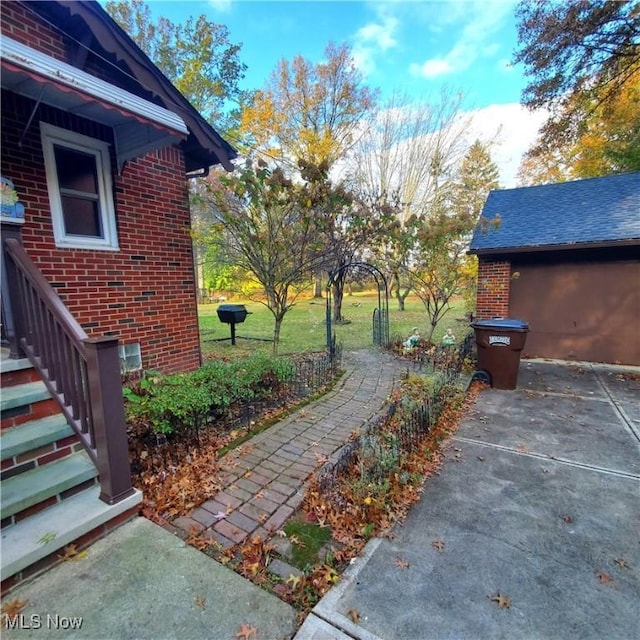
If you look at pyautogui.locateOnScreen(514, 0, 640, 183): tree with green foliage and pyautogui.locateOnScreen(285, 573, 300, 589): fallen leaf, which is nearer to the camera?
pyautogui.locateOnScreen(285, 573, 300, 589): fallen leaf

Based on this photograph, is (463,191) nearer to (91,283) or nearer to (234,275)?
(234,275)

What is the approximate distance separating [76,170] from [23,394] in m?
2.79

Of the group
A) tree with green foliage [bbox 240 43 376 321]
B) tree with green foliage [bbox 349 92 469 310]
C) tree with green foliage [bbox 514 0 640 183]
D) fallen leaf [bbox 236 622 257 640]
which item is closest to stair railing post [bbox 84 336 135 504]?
fallen leaf [bbox 236 622 257 640]

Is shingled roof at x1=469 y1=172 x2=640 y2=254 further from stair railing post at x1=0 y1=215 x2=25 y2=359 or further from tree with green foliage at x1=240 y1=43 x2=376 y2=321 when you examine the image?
tree with green foliage at x1=240 y1=43 x2=376 y2=321

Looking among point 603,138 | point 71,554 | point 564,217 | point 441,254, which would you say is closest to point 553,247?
point 564,217

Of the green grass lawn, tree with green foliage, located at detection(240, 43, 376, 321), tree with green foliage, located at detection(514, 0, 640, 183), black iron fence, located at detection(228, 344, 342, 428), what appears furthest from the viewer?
tree with green foliage, located at detection(240, 43, 376, 321)

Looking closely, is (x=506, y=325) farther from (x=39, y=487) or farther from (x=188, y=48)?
(x=188, y=48)

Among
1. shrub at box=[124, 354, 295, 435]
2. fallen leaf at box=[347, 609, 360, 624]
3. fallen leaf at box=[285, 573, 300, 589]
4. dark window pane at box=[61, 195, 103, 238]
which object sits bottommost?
fallen leaf at box=[347, 609, 360, 624]

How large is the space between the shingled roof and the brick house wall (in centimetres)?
608

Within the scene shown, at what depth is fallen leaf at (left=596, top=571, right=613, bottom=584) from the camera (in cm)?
203

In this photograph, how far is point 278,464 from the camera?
3.25m

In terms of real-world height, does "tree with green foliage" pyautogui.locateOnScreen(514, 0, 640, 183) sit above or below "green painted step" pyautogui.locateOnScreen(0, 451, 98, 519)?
above

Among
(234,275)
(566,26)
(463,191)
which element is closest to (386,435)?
(234,275)

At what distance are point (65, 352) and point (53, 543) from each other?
127cm
